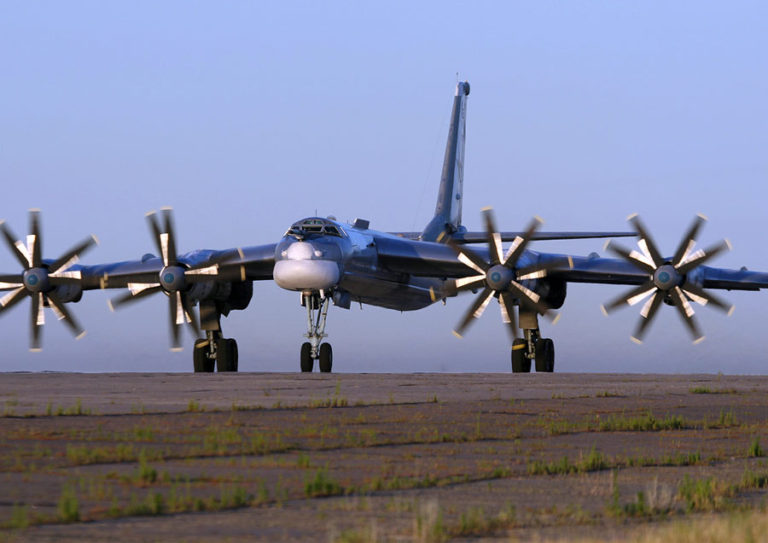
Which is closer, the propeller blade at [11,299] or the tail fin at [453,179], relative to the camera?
the propeller blade at [11,299]

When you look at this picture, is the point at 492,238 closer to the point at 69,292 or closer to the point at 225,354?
the point at 225,354

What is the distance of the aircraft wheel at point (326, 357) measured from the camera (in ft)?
99.7

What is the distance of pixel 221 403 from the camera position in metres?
15.3

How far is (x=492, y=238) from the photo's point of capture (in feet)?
111

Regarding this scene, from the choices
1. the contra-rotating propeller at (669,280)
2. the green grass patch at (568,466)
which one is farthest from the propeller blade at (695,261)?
the green grass patch at (568,466)

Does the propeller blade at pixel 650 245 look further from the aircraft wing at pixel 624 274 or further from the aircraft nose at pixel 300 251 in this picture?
the aircraft nose at pixel 300 251

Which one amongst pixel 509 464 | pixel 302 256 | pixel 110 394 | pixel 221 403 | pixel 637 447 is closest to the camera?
pixel 509 464

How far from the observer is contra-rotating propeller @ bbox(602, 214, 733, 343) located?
33.3 meters

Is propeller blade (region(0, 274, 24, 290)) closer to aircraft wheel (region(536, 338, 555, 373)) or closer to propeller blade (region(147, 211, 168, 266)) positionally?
propeller blade (region(147, 211, 168, 266))

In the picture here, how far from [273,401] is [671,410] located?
5363 mm

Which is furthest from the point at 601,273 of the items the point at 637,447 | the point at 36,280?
the point at 637,447

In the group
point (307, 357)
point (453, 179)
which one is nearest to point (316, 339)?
point (307, 357)

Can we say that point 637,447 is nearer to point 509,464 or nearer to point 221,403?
point 509,464

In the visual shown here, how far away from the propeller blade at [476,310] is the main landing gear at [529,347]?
2.74 m
